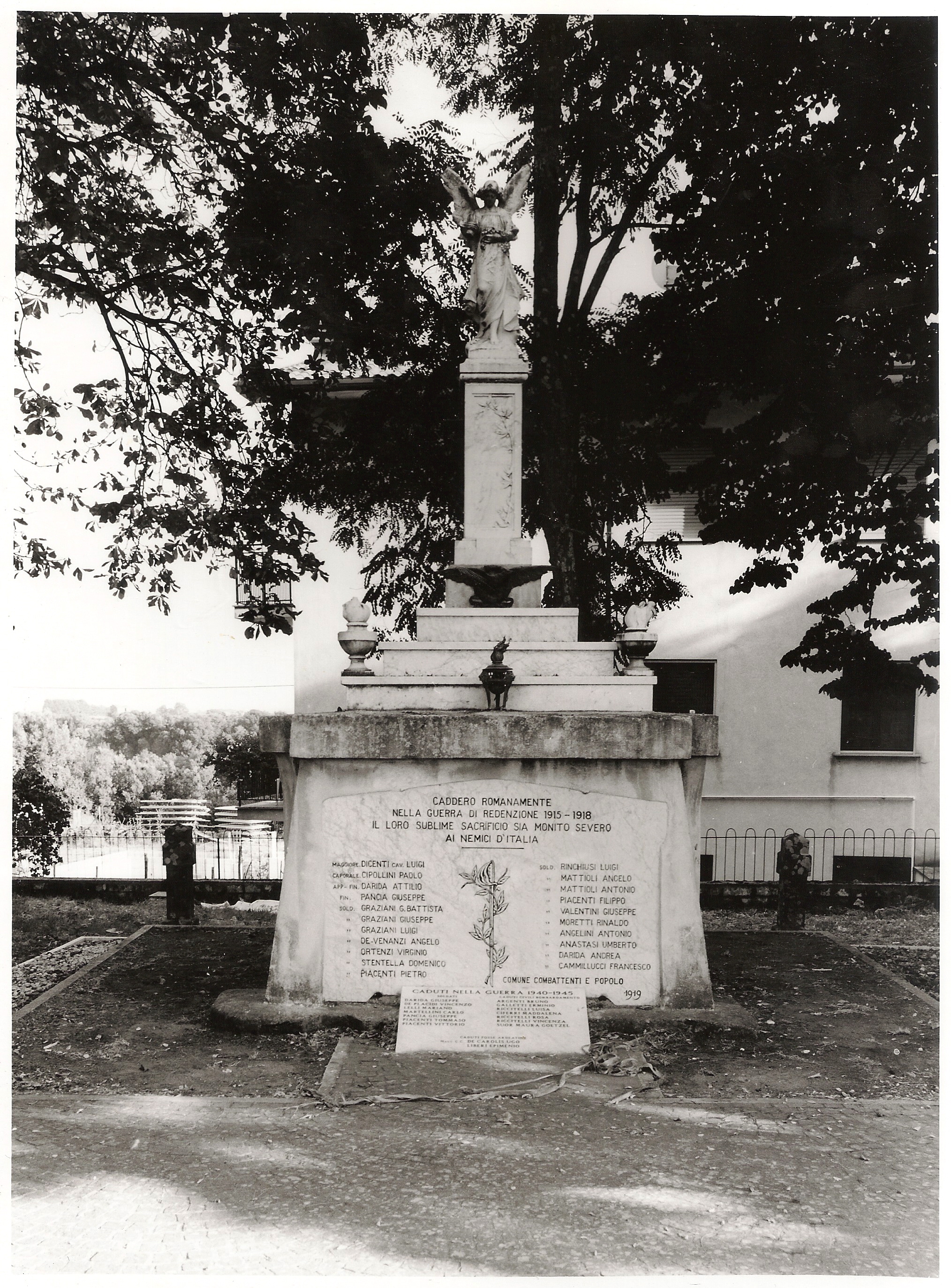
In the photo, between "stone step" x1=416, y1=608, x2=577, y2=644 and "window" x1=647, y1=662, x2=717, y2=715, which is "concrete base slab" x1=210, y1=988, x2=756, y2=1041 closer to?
"stone step" x1=416, y1=608, x2=577, y2=644

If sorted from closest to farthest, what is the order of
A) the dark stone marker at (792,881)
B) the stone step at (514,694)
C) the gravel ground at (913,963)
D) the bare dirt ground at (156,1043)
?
1. the bare dirt ground at (156,1043)
2. the stone step at (514,694)
3. the gravel ground at (913,963)
4. the dark stone marker at (792,881)

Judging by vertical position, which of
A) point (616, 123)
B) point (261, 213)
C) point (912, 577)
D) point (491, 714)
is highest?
point (616, 123)

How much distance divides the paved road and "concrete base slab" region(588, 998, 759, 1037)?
0.86 m

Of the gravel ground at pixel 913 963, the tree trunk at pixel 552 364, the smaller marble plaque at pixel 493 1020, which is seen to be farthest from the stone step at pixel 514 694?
the tree trunk at pixel 552 364

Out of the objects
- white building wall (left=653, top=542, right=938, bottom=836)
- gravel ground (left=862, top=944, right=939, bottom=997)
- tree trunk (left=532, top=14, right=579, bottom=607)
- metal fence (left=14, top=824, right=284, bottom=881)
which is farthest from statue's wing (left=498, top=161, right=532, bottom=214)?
metal fence (left=14, top=824, right=284, bottom=881)

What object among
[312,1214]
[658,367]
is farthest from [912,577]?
[312,1214]

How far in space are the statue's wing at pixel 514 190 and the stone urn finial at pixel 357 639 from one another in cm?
294

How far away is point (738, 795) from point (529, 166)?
32.2 feet

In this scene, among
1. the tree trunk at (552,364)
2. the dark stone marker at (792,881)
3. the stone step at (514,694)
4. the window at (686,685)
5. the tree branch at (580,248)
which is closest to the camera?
the stone step at (514,694)

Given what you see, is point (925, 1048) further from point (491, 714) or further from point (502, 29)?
point (502, 29)

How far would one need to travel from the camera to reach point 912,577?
938cm

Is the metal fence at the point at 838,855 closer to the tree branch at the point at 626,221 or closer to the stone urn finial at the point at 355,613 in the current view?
the tree branch at the point at 626,221

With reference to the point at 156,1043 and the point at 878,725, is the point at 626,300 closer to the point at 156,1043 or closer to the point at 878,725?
the point at 878,725

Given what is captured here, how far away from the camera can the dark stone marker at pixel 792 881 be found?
990 cm
